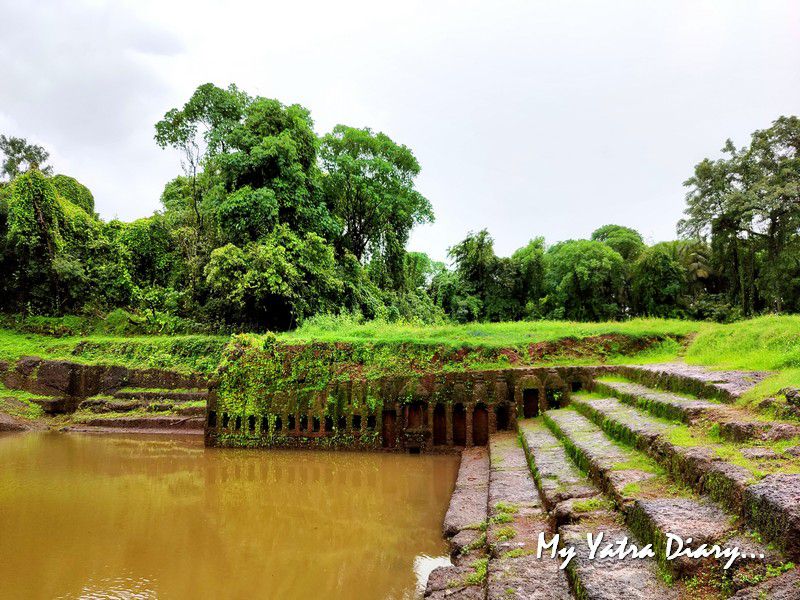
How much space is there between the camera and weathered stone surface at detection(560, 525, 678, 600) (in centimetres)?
240

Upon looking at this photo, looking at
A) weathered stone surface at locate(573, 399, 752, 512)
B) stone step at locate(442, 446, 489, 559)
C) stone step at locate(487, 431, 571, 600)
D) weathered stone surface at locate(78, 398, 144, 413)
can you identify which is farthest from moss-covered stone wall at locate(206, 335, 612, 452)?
weathered stone surface at locate(78, 398, 144, 413)

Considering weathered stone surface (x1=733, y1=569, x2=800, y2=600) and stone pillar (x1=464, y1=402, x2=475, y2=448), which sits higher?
weathered stone surface (x1=733, y1=569, x2=800, y2=600)

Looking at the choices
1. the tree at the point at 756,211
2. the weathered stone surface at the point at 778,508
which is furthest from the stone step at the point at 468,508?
the tree at the point at 756,211

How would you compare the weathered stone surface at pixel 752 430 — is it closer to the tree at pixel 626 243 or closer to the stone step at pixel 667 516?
the stone step at pixel 667 516

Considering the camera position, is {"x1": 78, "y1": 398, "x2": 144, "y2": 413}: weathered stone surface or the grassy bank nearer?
the grassy bank

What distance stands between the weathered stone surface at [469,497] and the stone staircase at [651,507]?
27 mm

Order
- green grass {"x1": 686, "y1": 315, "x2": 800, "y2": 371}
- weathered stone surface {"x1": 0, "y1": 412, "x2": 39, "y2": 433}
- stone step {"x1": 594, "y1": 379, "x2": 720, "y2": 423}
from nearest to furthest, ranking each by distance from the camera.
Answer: stone step {"x1": 594, "y1": 379, "x2": 720, "y2": 423}, green grass {"x1": 686, "y1": 315, "x2": 800, "y2": 371}, weathered stone surface {"x1": 0, "y1": 412, "x2": 39, "y2": 433}

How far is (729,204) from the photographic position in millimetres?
20781

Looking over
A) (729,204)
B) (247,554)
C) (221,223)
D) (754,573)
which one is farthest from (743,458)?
(729,204)

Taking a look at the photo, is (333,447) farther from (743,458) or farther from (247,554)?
(743,458)

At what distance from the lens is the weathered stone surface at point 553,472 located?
4.09 meters

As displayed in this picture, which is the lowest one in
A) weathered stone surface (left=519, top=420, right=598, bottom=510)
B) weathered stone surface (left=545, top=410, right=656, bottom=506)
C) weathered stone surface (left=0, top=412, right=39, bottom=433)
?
weathered stone surface (left=0, top=412, right=39, bottom=433)

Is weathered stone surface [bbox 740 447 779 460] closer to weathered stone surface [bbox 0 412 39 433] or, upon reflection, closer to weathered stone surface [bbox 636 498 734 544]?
weathered stone surface [bbox 636 498 734 544]

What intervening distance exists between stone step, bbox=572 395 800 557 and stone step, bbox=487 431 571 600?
0.99m
